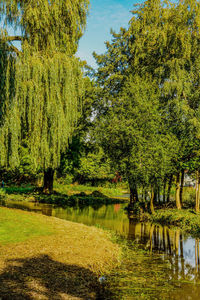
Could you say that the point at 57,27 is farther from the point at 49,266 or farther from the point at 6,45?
the point at 49,266

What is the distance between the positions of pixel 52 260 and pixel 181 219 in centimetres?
1087

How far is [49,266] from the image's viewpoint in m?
7.58

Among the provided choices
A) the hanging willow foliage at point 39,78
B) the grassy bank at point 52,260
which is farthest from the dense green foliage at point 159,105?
the grassy bank at point 52,260

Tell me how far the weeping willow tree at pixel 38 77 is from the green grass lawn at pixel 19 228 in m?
2.52

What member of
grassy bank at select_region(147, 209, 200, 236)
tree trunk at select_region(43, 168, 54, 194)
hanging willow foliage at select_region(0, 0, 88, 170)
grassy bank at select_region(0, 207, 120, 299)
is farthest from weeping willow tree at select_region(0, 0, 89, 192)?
tree trunk at select_region(43, 168, 54, 194)

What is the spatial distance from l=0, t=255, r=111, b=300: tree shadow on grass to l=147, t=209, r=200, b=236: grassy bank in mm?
9097

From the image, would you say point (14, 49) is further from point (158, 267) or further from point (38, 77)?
point (158, 267)

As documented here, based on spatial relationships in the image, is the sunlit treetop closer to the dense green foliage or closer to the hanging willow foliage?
the hanging willow foliage

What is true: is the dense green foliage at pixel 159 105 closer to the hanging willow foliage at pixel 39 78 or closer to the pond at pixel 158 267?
the pond at pixel 158 267

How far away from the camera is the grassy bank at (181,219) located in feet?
51.0

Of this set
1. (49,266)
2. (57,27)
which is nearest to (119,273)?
(49,266)

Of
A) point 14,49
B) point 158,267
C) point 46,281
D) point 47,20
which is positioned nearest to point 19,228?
point 46,281

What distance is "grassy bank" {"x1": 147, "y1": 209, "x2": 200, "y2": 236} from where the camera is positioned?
15.5m

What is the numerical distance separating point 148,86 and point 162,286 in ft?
46.8
